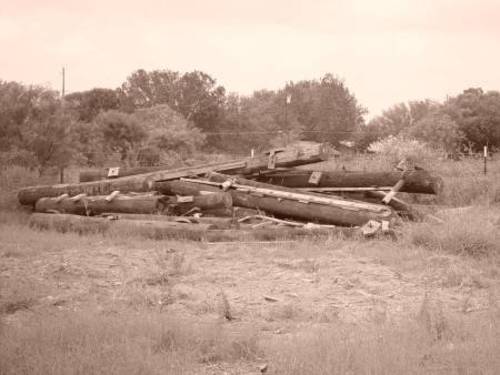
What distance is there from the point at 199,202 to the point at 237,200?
35.1 inches

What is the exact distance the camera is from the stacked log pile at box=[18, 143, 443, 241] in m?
12.6

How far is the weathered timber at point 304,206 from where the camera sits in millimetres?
12562

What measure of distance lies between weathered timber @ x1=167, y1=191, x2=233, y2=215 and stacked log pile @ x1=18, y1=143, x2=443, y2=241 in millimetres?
23

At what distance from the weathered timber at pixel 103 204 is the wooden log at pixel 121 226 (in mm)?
723

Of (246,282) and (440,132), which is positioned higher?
(440,132)

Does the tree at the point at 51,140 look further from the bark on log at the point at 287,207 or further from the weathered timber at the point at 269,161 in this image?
the bark on log at the point at 287,207

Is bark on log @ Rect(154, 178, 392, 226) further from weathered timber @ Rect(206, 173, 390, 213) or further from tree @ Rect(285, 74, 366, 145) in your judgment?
tree @ Rect(285, 74, 366, 145)

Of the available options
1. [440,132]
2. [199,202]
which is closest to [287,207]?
[199,202]

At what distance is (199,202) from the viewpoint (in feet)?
45.1

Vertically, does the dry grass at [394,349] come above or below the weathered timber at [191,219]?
below

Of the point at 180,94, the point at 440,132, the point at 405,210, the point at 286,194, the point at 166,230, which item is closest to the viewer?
the point at 166,230

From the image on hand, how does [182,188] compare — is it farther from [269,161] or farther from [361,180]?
[361,180]

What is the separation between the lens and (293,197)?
44.0 feet

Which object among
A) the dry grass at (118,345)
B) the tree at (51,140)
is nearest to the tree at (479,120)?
the tree at (51,140)
